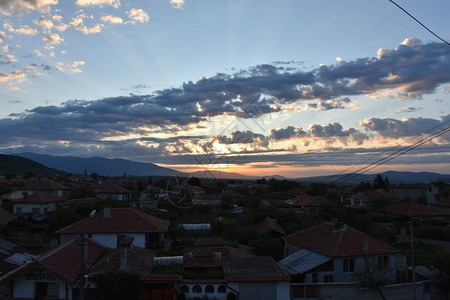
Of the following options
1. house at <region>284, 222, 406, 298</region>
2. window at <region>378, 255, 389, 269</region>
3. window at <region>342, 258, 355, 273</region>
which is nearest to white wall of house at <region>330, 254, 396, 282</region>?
house at <region>284, 222, 406, 298</region>

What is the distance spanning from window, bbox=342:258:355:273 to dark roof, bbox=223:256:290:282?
12.6ft

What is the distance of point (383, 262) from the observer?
19453mm

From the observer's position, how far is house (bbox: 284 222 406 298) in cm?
1798

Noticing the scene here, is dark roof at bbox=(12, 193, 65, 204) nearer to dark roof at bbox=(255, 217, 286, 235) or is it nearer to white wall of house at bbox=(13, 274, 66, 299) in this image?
dark roof at bbox=(255, 217, 286, 235)

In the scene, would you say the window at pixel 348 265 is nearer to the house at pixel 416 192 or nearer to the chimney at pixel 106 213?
the chimney at pixel 106 213

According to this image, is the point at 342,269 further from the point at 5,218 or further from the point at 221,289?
the point at 5,218

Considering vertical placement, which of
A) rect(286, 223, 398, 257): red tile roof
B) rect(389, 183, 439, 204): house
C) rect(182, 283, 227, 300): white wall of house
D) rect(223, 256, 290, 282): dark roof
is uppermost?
rect(286, 223, 398, 257): red tile roof

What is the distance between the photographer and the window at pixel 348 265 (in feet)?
61.2

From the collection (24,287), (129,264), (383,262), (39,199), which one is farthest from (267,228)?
(39,199)

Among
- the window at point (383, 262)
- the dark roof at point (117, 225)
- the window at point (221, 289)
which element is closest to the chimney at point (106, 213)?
the dark roof at point (117, 225)

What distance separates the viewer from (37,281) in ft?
52.1

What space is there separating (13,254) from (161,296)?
11009mm

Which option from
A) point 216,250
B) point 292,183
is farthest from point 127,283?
point 292,183

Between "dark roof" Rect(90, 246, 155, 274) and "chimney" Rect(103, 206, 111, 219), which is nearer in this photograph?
"dark roof" Rect(90, 246, 155, 274)
